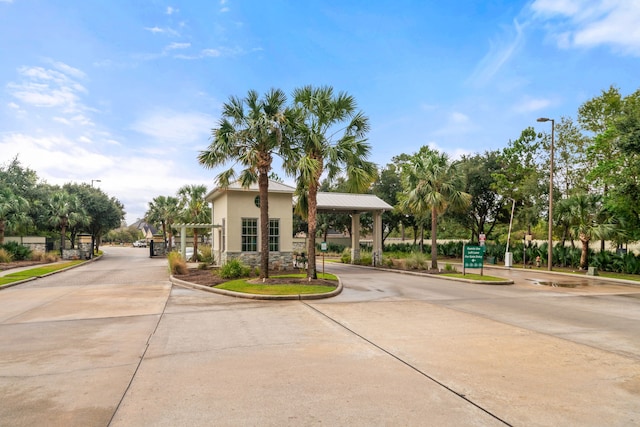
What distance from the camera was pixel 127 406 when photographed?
15.6ft

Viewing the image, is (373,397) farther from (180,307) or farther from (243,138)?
(243,138)

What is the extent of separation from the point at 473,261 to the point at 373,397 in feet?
56.7

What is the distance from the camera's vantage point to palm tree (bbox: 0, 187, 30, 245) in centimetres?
3181

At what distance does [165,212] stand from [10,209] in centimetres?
1926

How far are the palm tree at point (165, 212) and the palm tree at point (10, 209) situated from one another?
1660 cm

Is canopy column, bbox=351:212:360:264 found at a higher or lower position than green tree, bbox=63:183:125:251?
lower

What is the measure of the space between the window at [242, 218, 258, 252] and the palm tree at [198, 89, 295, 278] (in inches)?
247

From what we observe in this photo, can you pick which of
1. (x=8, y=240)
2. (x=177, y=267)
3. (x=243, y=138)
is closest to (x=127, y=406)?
(x=243, y=138)

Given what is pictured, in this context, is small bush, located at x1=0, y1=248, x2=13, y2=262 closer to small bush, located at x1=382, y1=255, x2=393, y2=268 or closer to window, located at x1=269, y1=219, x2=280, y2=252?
window, located at x1=269, y1=219, x2=280, y2=252

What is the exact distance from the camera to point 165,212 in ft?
168

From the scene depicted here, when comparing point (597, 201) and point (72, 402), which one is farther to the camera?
point (597, 201)

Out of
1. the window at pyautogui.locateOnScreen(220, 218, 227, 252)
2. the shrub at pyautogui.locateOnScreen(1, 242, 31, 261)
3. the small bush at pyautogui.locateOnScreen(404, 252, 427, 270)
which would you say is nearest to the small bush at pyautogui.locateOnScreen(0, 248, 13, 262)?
the shrub at pyautogui.locateOnScreen(1, 242, 31, 261)

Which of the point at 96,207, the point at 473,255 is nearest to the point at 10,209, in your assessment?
the point at 96,207

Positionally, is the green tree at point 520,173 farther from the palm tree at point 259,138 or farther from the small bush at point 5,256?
the small bush at point 5,256
